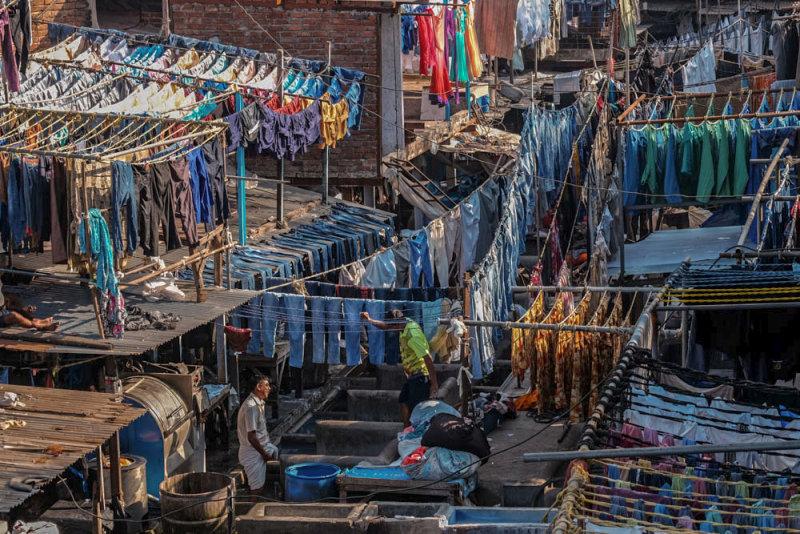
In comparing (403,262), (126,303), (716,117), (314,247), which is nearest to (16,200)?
(126,303)

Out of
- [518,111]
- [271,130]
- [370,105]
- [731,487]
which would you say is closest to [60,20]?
[370,105]

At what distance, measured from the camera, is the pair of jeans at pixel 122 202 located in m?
13.5

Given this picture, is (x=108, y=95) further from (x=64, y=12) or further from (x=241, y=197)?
(x=64, y=12)

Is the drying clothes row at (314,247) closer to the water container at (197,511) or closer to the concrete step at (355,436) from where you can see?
the concrete step at (355,436)

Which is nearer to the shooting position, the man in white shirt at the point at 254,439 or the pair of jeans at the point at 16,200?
the pair of jeans at the point at 16,200

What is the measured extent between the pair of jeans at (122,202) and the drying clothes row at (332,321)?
2.53 m

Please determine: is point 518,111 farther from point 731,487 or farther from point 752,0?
point 731,487

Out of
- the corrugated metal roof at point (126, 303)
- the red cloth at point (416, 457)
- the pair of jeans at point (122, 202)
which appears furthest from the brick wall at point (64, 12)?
the red cloth at point (416, 457)

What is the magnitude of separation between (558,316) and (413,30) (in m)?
12.2

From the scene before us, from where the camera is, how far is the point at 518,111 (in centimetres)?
3403

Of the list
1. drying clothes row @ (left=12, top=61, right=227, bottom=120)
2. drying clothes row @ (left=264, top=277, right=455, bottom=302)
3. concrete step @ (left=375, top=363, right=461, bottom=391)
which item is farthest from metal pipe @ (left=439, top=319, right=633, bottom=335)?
drying clothes row @ (left=12, top=61, right=227, bottom=120)

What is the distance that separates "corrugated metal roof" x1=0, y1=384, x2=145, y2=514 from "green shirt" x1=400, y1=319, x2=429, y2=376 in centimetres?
376

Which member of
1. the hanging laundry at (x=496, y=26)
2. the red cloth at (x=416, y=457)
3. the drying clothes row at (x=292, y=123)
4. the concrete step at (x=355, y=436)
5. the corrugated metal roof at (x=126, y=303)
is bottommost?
the concrete step at (x=355, y=436)

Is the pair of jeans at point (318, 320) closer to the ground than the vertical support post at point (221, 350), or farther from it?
farther from it
